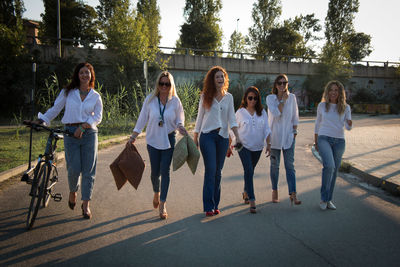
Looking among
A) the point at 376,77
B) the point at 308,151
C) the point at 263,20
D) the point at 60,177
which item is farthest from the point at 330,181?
the point at 263,20

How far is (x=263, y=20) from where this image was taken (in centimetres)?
4350

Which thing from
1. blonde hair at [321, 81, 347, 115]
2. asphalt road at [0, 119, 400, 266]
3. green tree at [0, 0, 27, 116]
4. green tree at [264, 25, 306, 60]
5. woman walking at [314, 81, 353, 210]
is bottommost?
asphalt road at [0, 119, 400, 266]

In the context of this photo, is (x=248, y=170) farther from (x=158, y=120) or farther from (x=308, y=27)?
(x=308, y=27)

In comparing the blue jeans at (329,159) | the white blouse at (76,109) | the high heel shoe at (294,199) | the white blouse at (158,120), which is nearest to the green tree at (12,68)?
the white blouse at (76,109)

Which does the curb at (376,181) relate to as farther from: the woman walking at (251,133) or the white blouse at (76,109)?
the white blouse at (76,109)

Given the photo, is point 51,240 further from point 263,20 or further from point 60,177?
point 263,20

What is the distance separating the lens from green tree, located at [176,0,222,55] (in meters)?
38.2

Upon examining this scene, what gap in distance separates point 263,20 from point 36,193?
43735 mm

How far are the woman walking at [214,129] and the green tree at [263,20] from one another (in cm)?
4106

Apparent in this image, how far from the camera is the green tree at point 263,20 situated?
43094mm

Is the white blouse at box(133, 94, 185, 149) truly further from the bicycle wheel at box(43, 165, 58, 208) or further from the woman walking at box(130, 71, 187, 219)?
the bicycle wheel at box(43, 165, 58, 208)

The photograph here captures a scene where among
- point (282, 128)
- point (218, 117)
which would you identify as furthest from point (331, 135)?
point (218, 117)

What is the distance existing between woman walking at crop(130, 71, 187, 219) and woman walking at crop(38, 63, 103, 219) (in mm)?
571

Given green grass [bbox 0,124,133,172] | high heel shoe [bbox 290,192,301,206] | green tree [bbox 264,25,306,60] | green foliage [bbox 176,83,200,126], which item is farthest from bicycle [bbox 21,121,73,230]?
green tree [bbox 264,25,306,60]
